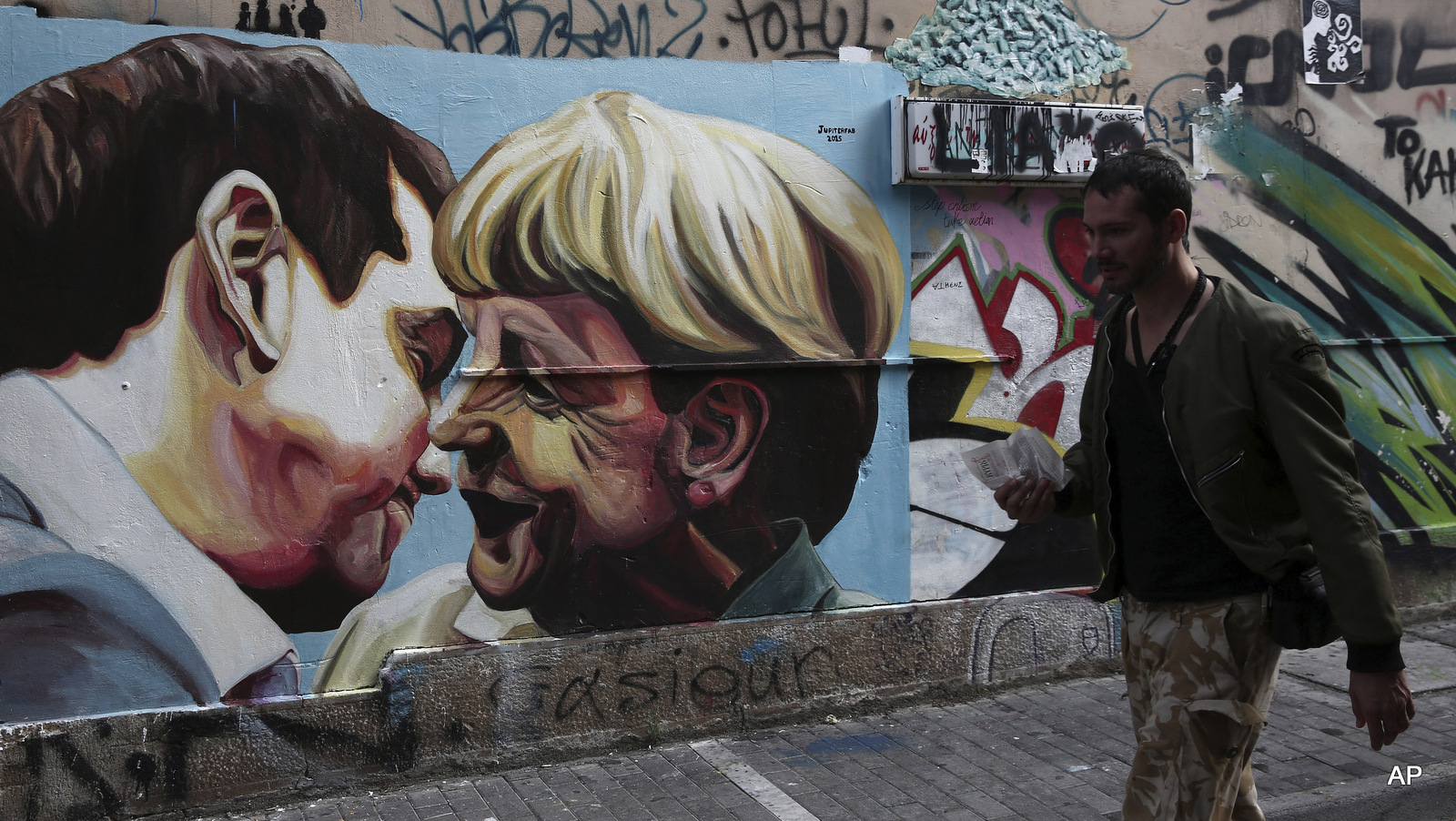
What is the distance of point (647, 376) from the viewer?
16.5ft

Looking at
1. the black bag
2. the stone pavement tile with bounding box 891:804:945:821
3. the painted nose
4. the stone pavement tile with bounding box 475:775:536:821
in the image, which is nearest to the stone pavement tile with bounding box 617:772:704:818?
the stone pavement tile with bounding box 475:775:536:821

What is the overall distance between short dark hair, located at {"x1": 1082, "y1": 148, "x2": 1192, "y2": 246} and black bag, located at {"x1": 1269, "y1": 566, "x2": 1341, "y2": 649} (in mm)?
906

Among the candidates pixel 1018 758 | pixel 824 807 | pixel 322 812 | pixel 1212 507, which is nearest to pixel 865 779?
pixel 824 807

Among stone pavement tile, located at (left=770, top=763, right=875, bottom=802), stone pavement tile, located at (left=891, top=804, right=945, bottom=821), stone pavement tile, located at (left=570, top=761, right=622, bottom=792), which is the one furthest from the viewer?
stone pavement tile, located at (left=570, top=761, right=622, bottom=792)

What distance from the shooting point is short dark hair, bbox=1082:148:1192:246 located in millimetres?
2672

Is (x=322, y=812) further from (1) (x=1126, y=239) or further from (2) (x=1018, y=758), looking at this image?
(1) (x=1126, y=239)

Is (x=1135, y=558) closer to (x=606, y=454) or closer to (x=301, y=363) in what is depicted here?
(x=606, y=454)

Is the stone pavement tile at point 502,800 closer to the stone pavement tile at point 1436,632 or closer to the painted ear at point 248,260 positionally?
the painted ear at point 248,260

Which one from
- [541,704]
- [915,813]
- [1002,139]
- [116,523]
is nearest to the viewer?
[915,813]

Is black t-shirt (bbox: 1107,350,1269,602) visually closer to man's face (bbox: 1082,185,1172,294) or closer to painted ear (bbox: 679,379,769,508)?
man's face (bbox: 1082,185,1172,294)

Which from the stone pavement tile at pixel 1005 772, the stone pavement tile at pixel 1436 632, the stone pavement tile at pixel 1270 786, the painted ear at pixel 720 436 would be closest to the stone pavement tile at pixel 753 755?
the stone pavement tile at pixel 1005 772

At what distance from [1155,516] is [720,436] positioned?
2.66 metres

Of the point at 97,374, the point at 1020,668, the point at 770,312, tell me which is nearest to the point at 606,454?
the point at 770,312

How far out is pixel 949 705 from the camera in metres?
5.44
